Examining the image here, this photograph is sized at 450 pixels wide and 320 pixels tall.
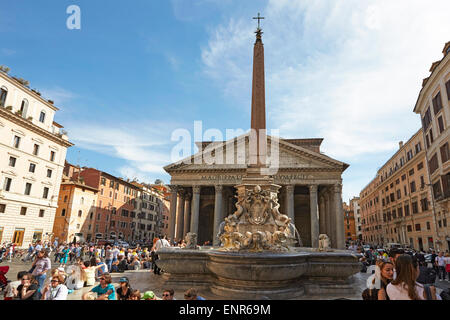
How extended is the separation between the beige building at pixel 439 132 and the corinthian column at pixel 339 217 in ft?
25.8

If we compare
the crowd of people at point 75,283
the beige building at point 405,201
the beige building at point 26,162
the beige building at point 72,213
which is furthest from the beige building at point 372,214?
the beige building at point 26,162

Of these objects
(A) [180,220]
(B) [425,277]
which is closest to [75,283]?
(B) [425,277]

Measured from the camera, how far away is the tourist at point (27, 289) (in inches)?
201

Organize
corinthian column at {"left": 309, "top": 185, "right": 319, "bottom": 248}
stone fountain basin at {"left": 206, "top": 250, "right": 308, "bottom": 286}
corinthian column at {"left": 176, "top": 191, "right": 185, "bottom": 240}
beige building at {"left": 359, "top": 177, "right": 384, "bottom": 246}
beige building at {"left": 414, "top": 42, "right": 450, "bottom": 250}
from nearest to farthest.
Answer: stone fountain basin at {"left": 206, "top": 250, "right": 308, "bottom": 286} → beige building at {"left": 414, "top": 42, "right": 450, "bottom": 250} → corinthian column at {"left": 309, "top": 185, "right": 319, "bottom": 248} → corinthian column at {"left": 176, "top": 191, "right": 185, "bottom": 240} → beige building at {"left": 359, "top": 177, "right": 384, "bottom": 246}

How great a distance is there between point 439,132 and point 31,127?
1445 inches

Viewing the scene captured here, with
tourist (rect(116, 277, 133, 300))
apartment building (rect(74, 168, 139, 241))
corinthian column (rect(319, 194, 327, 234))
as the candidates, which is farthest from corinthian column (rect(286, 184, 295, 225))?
apartment building (rect(74, 168, 139, 241))

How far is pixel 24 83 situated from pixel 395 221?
49.8m

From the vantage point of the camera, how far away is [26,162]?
26812 millimetres

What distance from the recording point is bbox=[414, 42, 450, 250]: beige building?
67.4 feet

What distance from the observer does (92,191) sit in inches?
1570

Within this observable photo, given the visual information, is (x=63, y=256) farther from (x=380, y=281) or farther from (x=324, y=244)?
(x=380, y=281)

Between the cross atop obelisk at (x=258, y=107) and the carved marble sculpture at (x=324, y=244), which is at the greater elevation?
the cross atop obelisk at (x=258, y=107)

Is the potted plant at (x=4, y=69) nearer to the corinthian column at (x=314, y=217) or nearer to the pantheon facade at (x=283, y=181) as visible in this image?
the pantheon facade at (x=283, y=181)

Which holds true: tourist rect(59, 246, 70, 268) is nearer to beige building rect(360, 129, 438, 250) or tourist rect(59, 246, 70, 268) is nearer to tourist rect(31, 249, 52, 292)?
tourist rect(31, 249, 52, 292)
